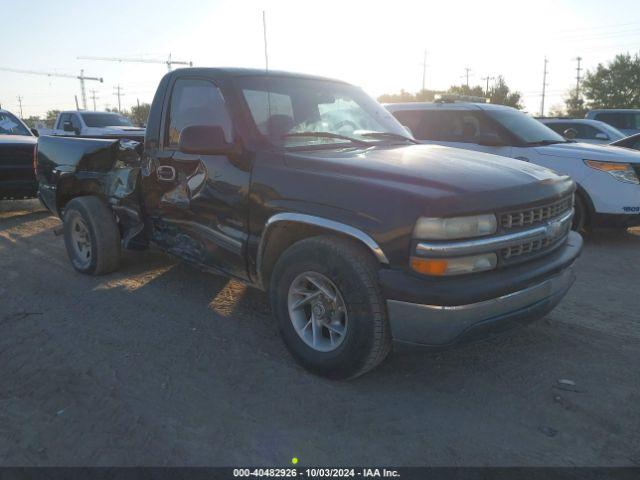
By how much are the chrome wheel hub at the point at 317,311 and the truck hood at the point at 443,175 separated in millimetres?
611

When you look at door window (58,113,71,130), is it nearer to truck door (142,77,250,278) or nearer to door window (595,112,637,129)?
truck door (142,77,250,278)

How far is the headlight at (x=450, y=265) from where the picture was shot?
8.39ft

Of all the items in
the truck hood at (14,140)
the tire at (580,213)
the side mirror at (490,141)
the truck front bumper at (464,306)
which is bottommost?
the tire at (580,213)

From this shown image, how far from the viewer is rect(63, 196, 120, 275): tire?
15.8 ft

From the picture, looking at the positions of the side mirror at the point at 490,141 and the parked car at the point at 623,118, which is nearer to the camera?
the side mirror at the point at 490,141

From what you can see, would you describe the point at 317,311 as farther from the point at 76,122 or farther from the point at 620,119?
the point at 620,119

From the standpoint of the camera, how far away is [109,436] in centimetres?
255

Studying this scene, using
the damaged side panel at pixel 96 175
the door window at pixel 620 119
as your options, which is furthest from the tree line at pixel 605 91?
the damaged side panel at pixel 96 175

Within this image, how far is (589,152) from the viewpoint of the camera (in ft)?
21.5

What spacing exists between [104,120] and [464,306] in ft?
49.6

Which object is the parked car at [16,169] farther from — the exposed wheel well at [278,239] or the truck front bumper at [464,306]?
the truck front bumper at [464,306]

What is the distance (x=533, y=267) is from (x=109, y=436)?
7.85 ft

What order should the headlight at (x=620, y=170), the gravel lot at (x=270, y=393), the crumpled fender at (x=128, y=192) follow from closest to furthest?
1. the gravel lot at (x=270, y=393)
2. the crumpled fender at (x=128, y=192)
3. the headlight at (x=620, y=170)

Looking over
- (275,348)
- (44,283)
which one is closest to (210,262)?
(275,348)
